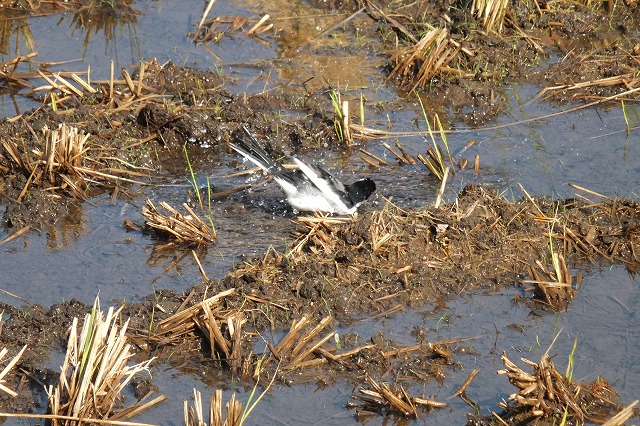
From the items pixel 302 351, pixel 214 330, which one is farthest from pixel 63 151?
pixel 302 351

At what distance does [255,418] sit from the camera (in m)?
4.97

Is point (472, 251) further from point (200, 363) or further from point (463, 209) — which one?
point (200, 363)

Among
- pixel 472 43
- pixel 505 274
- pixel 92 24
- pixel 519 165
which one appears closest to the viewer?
pixel 505 274

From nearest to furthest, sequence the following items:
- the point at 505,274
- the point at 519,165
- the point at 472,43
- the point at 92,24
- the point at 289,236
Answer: the point at 505,274 < the point at 289,236 < the point at 519,165 < the point at 472,43 < the point at 92,24

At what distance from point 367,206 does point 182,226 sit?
161 centimetres

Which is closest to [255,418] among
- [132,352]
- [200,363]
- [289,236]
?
[200,363]

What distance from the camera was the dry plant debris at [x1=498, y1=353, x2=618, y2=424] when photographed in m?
4.75

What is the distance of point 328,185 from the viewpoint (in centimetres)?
711

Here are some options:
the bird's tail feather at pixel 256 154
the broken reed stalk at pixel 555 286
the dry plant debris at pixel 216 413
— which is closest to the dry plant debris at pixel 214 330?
the dry plant debris at pixel 216 413

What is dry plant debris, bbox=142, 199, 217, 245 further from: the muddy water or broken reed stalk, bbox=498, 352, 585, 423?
broken reed stalk, bbox=498, 352, 585, 423

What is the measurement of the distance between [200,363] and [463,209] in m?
2.37

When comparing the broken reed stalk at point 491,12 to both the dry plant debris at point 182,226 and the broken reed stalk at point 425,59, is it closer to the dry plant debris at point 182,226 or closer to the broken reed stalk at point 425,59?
the broken reed stalk at point 425,59

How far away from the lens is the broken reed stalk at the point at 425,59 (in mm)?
8836

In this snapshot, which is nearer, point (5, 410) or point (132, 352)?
point (5, 410)
